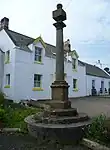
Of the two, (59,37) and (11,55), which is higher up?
(11,55)

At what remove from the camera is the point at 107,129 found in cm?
588

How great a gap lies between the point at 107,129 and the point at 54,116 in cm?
229

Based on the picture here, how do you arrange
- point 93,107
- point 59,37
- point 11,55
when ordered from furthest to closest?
point 11,55 → point 93,107 → point 59,37

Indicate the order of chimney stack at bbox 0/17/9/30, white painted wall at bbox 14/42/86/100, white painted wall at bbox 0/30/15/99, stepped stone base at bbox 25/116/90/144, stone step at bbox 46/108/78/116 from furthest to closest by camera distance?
chimney stack at bbox 0/17/9/30
white painted wall at bbox 14/42/86/100
white painted wall at bbox 0/30/15/99
stone step at bbox 46/108/78/116
stepped stone base at bbox 25/116/90/144

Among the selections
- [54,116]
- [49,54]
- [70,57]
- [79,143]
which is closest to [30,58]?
[49,54]

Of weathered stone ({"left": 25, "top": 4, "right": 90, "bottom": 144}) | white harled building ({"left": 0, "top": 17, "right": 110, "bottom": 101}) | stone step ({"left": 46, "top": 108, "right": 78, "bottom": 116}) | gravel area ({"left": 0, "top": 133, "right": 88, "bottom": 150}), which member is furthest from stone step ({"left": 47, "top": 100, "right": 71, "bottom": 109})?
white harled building ({"left": 0, "top": 17, "right": 110, "bottom": 101})

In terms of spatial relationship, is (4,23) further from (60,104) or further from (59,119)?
(59,119)

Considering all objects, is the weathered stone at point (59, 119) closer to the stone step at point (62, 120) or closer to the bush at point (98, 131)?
the stone step at point (62, 120)

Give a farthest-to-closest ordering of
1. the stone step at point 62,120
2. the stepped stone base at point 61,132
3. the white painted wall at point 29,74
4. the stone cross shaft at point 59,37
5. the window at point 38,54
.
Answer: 1. the window at point 38,54
2. the white painted wall at point 29,74
3. the stone cross shaft at point 59,37
4. the stone step at point 62,120
5. the stepped stone base at point 61,132

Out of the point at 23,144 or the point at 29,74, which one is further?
the point at 29,74

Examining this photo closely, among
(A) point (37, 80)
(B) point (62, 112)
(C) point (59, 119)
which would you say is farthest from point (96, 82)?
(C) point (59, 119)

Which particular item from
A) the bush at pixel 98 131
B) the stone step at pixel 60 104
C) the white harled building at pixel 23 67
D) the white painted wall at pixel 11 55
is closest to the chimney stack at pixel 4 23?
the white harled building at pixel 23 67

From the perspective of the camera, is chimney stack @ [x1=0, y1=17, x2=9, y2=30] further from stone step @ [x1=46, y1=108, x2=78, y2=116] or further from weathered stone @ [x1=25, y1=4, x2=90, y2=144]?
stone step @ [x1=46, y1=108, x2=78, y2=116]

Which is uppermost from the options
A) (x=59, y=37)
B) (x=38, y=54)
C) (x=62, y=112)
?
(x=38, y=54)
